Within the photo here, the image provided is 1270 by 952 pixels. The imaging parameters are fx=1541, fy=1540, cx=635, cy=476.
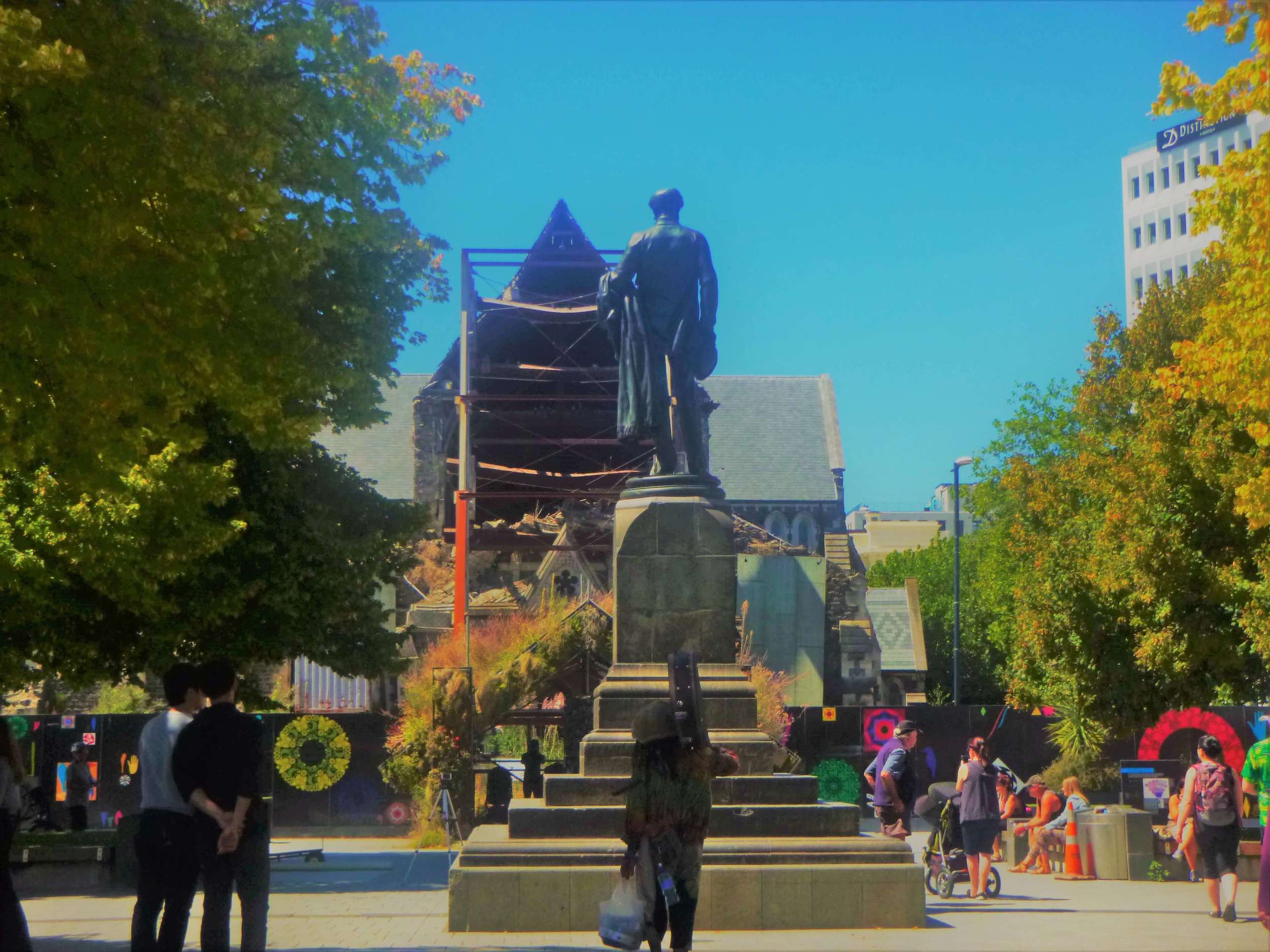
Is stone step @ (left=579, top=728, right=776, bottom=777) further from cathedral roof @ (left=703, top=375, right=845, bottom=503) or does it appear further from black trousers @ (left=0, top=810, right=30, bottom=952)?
cathedral roof @ (left=703, top=375, right=845, bottom=503)

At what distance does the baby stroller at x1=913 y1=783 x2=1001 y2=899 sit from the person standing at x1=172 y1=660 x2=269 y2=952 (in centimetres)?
819

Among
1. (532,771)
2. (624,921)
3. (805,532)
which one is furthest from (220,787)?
(805,532)

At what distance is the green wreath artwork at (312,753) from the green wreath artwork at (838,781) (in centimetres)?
819

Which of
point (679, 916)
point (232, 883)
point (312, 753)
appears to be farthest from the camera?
point (312, 753)

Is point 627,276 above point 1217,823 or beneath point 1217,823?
above

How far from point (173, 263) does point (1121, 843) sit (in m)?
12.1

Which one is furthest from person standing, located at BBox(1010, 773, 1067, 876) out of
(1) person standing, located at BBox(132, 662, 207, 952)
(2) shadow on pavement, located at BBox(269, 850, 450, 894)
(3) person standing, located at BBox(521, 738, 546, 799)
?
(1) person standing, located at BBox(132, 662, 207, 952)

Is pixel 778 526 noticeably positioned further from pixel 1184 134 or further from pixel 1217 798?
pixel 1217 798

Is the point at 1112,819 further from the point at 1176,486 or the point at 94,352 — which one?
the point at 94,352

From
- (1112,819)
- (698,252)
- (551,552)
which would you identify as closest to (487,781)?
(1112,819)

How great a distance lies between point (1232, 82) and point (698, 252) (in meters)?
4.94

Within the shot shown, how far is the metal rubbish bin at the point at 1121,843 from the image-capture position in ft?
54.0

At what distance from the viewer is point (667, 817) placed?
785cm

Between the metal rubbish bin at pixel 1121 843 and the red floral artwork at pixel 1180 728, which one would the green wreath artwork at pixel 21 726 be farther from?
the red floral artwork at pixel 1180 728
